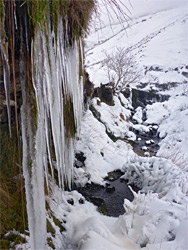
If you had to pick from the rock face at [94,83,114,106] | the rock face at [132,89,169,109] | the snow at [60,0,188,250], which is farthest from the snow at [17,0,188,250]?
the rock face at [132,89,169,109]

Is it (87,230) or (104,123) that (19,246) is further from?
(104,123)

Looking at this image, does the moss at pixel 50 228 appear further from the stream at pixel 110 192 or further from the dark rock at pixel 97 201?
the dark rock at pixel 97 201

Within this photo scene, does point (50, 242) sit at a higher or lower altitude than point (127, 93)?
lower

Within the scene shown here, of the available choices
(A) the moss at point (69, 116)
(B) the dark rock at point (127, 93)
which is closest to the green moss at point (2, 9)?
(A) the moss at point (69, 116)

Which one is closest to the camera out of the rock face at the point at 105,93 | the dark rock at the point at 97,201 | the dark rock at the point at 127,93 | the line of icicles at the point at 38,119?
the line of icicles at the point at 38,119

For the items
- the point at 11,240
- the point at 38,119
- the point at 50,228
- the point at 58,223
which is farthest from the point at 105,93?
the point at 11,240

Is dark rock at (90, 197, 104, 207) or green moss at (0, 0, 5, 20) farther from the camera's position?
dark rock at (90, 197, 104, 207)

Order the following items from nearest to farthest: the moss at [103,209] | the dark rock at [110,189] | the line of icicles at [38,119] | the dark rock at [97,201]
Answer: the line of icicles at [38,119]
the moss at [103,209]
the dark rock at [97,201]
the dark rock at [110,189]

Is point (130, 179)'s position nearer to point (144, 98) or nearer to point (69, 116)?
point (69, 116)

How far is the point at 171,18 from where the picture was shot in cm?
3612

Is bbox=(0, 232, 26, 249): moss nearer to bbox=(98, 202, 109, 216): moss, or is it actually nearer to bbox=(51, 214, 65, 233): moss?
bbox=(51, 214, 65, 233): moss

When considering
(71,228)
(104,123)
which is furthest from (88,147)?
(71,228)

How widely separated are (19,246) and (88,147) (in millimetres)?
3880

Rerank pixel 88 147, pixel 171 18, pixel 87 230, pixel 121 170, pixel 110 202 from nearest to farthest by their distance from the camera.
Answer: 1. pixel 87 230
2. pixel 110 202
3. pixel 121 170
4. pixel 88 147
5. pixel 171 18
